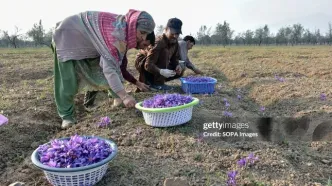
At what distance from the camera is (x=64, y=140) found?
2758 millimetres

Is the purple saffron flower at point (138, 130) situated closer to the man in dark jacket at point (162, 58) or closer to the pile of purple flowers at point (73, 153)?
the pile of purple flowers at point (73, 153)

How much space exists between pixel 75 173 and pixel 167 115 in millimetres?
1520

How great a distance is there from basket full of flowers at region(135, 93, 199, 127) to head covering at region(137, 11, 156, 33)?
80 cm

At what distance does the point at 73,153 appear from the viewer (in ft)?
8.09

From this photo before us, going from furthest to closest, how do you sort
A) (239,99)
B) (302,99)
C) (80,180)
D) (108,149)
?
(239,99)
(302,99)
(108,149)
(80,180)

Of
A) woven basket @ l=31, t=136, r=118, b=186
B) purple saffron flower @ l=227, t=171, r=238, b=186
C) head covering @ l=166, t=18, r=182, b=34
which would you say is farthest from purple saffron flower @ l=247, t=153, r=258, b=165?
head covering @ l=166, t=18, r=182, b=34

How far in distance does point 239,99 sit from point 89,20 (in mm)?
3576

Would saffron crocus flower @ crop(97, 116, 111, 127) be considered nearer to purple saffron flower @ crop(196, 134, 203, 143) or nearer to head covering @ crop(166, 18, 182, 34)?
purple saffron flower @ crop(196, 134, 203, 143)

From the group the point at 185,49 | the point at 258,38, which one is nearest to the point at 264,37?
the point at 258,38

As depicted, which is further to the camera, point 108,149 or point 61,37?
point 61,37

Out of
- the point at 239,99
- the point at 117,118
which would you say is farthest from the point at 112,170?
the point at 239,99

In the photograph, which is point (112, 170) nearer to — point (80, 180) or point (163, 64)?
point (80, 180)

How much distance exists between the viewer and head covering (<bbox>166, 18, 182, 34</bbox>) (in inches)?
209

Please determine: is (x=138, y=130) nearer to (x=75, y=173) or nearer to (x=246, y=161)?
(x=246, y=161)
